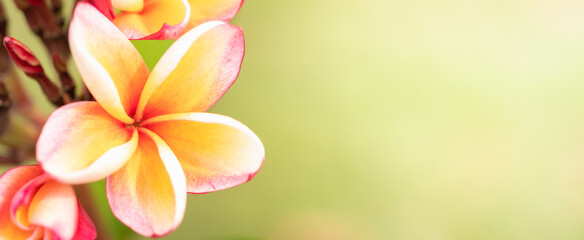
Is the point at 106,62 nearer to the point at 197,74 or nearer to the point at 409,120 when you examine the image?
the point at 197,74

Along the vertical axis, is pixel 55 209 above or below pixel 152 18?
below

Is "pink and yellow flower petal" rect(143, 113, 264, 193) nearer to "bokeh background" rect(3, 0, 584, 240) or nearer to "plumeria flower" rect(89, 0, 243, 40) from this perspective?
"plumeria flower" rect(89, 0, 243, 40)

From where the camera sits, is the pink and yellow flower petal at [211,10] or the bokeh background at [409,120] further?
the bokeh background at [409,120]

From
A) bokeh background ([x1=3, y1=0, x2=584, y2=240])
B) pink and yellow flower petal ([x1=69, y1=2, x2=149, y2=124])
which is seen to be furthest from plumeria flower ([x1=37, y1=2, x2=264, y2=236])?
bokeh background ([x1=3, y1=0, x2=584, y2=240])

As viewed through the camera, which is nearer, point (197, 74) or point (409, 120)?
point (197, 74)

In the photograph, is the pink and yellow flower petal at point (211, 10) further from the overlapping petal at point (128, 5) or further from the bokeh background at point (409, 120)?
the bokeh background at point (409, 120)

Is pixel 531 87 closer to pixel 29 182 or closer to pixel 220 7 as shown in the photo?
pixel 220 7

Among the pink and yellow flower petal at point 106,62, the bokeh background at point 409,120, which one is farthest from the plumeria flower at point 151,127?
the bokeh background at point 409,120

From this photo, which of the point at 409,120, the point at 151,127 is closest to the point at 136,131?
the point at 151,127
